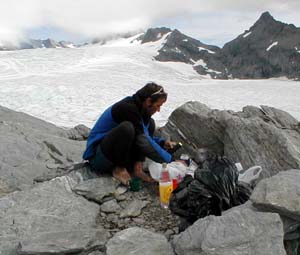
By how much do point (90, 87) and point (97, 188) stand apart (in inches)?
991

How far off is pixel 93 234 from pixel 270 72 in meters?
76.7

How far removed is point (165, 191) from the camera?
12.9 feet

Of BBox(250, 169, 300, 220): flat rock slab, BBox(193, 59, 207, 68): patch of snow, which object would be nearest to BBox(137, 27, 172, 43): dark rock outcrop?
BBox(193, 59, 207, 68): patch of snow

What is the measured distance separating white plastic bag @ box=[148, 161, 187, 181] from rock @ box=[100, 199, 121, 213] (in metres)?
0.51

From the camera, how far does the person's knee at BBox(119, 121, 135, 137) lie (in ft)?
13.1

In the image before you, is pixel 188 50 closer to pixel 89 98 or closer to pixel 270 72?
pixel 270 72

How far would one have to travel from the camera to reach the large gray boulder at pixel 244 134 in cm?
428

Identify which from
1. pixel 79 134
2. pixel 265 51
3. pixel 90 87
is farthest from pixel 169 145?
pixel 265 51

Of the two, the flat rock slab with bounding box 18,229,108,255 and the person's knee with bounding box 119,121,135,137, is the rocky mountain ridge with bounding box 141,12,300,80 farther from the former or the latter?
the flat rock slab with bounding box 18,229,108,255

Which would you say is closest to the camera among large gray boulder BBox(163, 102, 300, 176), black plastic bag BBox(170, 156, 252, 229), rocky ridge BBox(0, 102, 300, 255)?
rocky ridge BBox(0, 102, 300, 255)

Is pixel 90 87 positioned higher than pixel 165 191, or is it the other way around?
pixel 165 191

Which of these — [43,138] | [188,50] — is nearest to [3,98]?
[43,138]

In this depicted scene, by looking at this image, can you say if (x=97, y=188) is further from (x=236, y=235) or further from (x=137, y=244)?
(x=236, y=235)

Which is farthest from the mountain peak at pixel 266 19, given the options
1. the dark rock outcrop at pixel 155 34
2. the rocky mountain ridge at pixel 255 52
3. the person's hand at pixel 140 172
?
the person's hand at pixel 140 172
